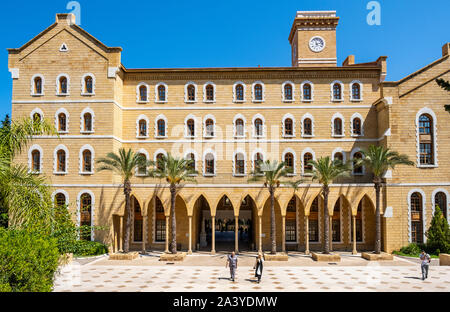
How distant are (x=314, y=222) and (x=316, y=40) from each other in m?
19.4

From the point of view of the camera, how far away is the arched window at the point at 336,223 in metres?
30.2

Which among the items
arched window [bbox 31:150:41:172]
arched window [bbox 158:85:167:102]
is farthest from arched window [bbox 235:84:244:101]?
arched window [bbox 31:150:41:172]

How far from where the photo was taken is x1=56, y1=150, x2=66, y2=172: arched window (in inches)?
1134

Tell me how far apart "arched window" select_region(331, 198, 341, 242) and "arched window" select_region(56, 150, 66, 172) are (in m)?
22.2

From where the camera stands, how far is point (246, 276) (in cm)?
2016

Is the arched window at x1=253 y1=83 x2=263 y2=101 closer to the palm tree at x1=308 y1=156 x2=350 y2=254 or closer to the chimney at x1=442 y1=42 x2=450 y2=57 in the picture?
the palm tree at x1=308 y1=156 x2=350 y2=254

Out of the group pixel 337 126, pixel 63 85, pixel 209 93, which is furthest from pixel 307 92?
pixel 63 85

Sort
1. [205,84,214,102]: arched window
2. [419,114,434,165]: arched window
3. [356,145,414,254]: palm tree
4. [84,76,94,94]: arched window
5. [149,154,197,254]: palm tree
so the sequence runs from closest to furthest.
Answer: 1. [356,145,414,254]: palm tree
2. [149,154,197,254]: palm tree
3. [419,114,434,165]: arched window
4. [84,76,94,94]: arched window
5. [205,84,214,102]: arched window

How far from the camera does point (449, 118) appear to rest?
28109mm

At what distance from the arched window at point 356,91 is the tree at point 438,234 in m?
10.6

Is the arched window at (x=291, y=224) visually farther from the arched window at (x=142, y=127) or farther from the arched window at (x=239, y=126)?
the arched window at (x=142, y=127)

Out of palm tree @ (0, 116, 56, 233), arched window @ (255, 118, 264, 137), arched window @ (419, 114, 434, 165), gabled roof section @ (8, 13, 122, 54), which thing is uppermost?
gabled roof section @ (8, 13, 122, 54)

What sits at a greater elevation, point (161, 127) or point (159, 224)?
point (161, 127)

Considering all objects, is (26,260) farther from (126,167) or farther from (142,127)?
(142,127)
